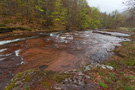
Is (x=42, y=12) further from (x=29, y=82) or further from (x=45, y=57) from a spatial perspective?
(x=29, y=82)

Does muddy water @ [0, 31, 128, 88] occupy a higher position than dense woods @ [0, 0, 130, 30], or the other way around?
dense woods @ [0, 0, 130, 30]

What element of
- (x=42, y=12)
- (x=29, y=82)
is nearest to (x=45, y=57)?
(x=29, y=82)

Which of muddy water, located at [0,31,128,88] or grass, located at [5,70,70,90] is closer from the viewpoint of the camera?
grass, located at [5,70,70,90]

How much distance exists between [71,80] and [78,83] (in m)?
0.34

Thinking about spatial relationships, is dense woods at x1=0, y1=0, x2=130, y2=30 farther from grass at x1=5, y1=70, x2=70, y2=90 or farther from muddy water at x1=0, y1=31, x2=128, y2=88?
grass at x1=5, y1=70, x2=70, y2=90

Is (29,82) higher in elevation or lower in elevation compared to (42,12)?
lower

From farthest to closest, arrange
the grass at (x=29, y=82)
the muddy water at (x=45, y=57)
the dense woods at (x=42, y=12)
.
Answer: the dense woods at (x=42, y=12) < the muddy water at (x=45, y=57) < the grass at (x=29, y=82)

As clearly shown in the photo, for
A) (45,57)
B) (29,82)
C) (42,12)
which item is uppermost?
(42,12)

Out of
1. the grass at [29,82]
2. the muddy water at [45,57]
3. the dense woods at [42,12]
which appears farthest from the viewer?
the dense woods at [42,12]

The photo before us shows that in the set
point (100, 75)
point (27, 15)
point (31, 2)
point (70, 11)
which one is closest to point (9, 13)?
point (27, 15)

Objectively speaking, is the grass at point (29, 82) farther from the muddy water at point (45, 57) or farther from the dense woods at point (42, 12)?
the dense woods at point (42, 12)

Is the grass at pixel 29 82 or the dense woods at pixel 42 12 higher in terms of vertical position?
the dense woods at pixel 42 12

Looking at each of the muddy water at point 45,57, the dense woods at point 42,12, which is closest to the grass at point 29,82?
the muddy water at point 45,57

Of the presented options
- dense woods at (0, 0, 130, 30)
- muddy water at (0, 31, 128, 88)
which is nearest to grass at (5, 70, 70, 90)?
muddy water at (0, 31, 128, 88)
